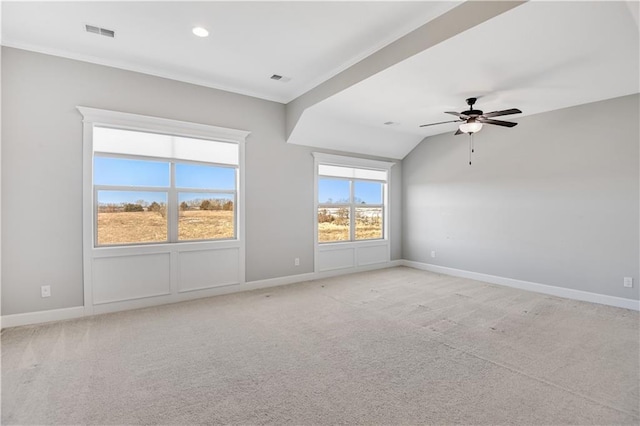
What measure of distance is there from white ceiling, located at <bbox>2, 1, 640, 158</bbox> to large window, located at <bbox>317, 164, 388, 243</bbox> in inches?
66.7

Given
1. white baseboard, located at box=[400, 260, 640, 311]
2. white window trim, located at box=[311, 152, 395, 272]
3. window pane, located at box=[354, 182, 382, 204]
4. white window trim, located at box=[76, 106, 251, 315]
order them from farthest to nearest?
window pane, located at box=[354, 182, 382, 204] < white window trim, located at box=[311, 152, 395, 272] < white baseboard, located at box=[400, 260, 640, 311] < white window trim, located at box=[76, 106, 251, 315]

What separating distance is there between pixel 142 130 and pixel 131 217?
1.14 m

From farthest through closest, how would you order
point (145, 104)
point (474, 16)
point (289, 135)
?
point (289, 135), point (145, 104), point (474, 16)

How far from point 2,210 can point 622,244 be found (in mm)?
7517

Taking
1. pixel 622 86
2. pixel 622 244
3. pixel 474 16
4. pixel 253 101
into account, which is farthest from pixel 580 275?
pixel 253 101

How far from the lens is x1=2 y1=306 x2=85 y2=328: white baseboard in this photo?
134 inches

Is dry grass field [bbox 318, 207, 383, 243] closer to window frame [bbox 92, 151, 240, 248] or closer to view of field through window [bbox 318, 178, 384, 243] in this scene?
view of field through window [bbox 318, 178, 384, 243]

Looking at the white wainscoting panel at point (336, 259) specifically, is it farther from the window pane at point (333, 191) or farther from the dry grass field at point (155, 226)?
the dry grass field at point (155, 226)

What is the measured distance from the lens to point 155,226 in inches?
168

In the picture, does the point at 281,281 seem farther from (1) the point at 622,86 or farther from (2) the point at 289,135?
(1) the point at 622,86

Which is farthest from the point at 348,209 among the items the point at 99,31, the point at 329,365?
the point at 99,31

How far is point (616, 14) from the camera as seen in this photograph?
2.39 m

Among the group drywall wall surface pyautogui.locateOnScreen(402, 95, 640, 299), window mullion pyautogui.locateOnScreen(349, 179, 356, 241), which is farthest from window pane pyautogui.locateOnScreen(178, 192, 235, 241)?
drywall wall surface pyautogui.locateOnScreen(402, 95, 640, 299)

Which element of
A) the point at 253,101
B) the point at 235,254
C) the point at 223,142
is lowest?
the point at 235,254
